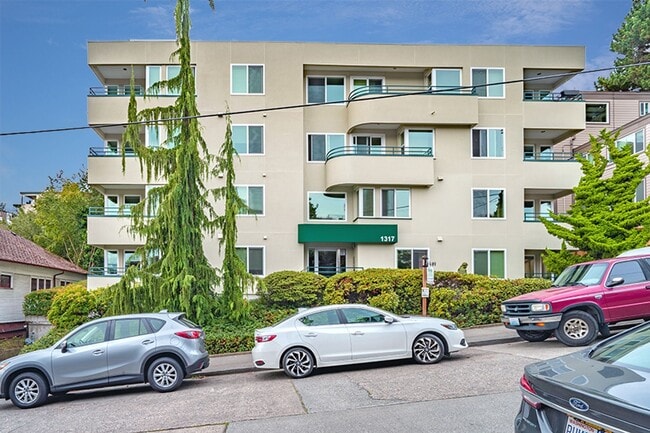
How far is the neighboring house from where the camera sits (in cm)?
2817

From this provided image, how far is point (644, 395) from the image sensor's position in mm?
3295

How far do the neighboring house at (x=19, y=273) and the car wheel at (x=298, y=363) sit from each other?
21.7 m

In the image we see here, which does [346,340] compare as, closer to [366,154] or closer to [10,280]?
[366,154]

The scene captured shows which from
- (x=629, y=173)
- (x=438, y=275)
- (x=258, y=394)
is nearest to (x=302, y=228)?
(x=438, y=275)

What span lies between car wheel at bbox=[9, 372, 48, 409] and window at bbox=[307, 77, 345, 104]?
18329 millimetres

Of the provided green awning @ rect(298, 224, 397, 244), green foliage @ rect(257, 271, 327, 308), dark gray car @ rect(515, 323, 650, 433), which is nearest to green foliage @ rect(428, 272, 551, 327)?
green foliage @ rect(257, 271, 327, 308)

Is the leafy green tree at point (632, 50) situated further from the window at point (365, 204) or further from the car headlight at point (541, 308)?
the car headlight at point (541, 308)

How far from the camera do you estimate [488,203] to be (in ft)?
83.1

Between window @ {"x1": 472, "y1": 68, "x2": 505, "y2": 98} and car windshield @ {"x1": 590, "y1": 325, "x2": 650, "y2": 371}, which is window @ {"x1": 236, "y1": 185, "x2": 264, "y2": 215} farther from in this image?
car windshield @ {"x1": 590, "y1": 325, "x2": 650, "y2": 371}

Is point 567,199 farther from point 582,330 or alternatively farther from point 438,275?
point 582,330

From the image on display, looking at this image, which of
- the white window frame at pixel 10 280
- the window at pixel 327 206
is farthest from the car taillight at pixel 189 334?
the white window frame at pixel 10 280

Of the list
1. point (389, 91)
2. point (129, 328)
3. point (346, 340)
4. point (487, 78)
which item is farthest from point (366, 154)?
point (129, 328)

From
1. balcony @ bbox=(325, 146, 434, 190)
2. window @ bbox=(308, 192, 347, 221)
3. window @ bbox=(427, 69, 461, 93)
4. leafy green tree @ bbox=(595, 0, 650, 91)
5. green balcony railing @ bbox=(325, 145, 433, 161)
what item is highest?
leafy green tree @ bbox=(595, 0, 650, 91)

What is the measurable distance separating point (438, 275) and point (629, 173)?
23.9 feet
